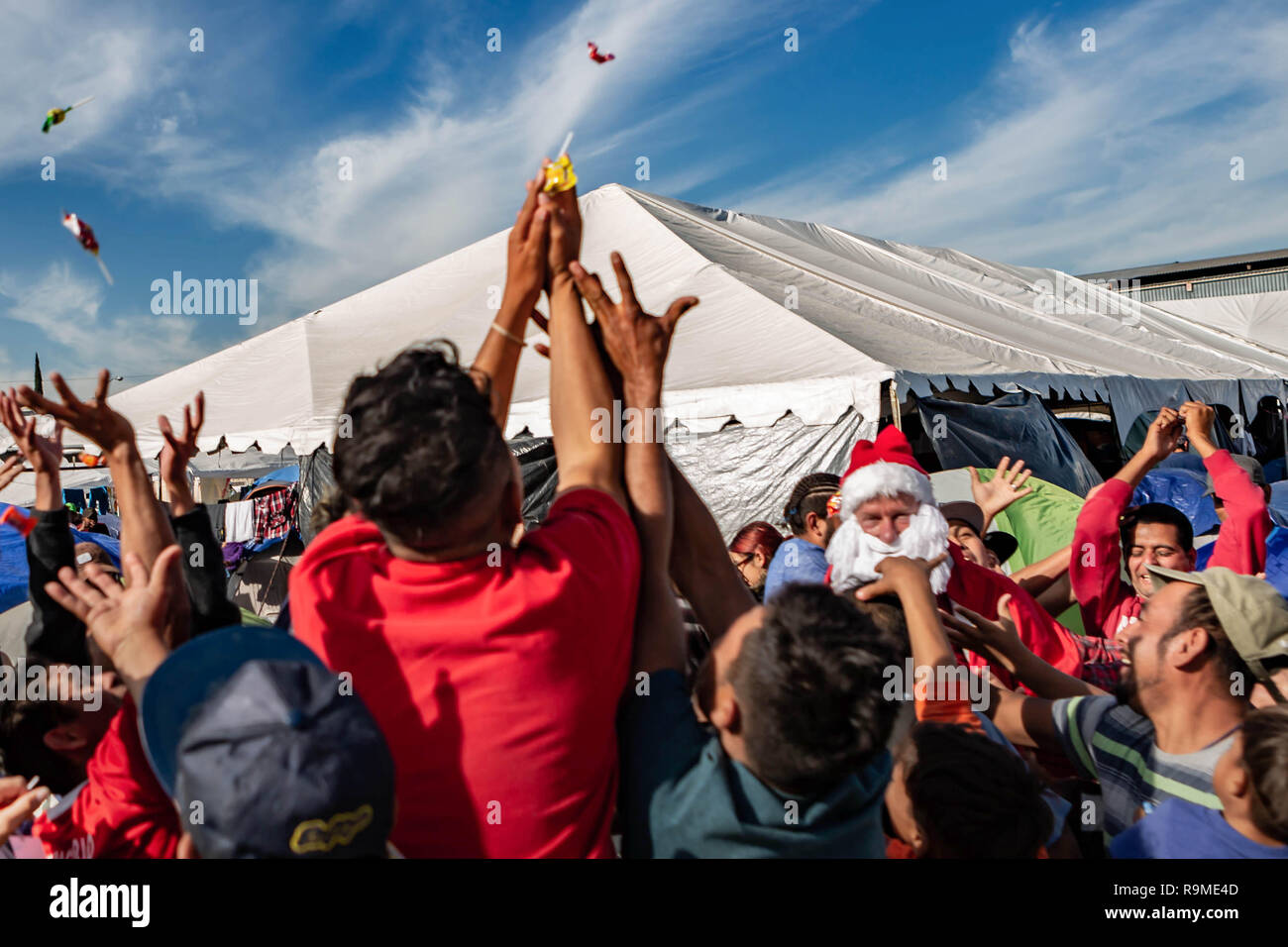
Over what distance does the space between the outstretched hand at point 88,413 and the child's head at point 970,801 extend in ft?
4.96

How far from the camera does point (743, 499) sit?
7344 millimetres

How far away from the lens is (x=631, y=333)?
146cm

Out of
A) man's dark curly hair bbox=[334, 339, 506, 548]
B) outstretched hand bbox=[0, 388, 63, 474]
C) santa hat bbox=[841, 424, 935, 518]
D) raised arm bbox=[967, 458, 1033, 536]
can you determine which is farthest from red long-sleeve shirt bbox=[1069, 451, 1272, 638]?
outstretched hand bbox=[0, 388, 63, 474]

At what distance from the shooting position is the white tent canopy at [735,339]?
279 inches

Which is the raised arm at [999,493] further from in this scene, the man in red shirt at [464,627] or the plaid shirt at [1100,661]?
the man in red shirt at [464,627]

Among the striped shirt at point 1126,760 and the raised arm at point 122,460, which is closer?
the raised arm at point 122,460

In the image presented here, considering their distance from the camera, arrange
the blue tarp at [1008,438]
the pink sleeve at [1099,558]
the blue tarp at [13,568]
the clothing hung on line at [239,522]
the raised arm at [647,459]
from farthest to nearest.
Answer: the clothing hung on line at [239,522] → the blue tarp at [1008,438] → the blue tarp at [13,568] → the pink sleeve at [1099,558] → the raised arm at [647,459]

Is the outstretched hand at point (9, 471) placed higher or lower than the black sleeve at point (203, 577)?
higher

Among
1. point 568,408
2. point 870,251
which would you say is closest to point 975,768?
point 568,408

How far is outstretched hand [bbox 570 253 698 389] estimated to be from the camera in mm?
1439

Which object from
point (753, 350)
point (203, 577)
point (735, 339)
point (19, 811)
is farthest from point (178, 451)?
point (735, 339)

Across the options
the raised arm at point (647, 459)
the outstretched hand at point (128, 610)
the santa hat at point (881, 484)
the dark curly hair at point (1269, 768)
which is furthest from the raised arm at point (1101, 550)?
the outstretched hand at point (128, 610)

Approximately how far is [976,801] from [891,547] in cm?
112

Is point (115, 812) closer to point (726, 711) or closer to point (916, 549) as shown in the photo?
point (726, 711)
